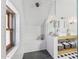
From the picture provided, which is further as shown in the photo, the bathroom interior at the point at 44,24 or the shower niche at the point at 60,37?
the bathroom interior at the point at 44,24

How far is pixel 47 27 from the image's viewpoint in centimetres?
502

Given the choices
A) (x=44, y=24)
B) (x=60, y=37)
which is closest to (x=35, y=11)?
(x=44, y=24)

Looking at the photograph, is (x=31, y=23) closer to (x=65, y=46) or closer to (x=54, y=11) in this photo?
(x=54, y=11)

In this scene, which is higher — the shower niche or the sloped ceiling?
the sloped ceiling

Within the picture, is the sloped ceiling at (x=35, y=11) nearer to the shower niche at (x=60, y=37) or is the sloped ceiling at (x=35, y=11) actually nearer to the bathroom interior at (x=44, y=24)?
the bathroom interior at (x=44, y=24)

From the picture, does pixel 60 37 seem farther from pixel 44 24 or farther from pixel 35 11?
pixel 35 11

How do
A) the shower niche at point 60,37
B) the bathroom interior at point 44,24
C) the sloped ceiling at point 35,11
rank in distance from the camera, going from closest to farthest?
the shower niche at point 60,37 < the bathroom interior at point 44,24 < the sloped ceiling at point 35,11

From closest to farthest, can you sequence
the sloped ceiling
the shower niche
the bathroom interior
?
the shower niche, the bathroom interior, the sloped ceiling

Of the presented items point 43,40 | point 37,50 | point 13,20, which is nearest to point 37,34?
point 43,40

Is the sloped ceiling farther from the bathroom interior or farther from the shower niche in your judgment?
the shower niche

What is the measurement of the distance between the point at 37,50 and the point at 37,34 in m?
0.78

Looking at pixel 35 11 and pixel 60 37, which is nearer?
pixel 60 37

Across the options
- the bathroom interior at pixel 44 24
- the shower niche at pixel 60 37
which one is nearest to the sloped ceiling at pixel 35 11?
the bathroom interior at pixel 44 24

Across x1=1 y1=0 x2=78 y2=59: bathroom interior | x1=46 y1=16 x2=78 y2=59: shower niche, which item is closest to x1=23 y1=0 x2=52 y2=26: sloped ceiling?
x1=1 y1=0 x2=78 y2=59: bathroom interior
